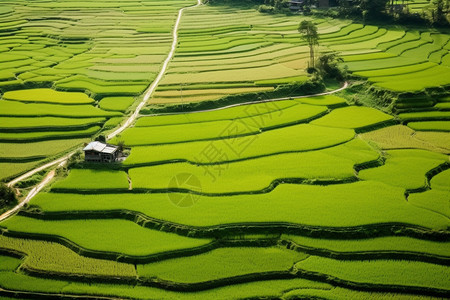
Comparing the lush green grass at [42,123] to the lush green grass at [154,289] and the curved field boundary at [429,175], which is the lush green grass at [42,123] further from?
the curved field boundary at [429,175]

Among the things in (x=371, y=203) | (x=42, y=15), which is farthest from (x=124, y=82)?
(x=42, y=15)

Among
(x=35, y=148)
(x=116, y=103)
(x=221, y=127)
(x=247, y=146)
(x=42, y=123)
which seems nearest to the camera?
(x=247, y=146)

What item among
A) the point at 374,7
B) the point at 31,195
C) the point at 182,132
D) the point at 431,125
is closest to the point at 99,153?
the point at 31,195

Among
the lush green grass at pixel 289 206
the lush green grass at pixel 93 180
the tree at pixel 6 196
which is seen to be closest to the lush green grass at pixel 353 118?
the lush green grass at pixel 289 206

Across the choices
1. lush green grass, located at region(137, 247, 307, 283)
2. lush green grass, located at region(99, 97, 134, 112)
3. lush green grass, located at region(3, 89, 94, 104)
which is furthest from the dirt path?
lush green grass, located at region(3, 89, 94, 104)

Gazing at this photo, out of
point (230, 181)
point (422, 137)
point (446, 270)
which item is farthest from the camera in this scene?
point (422, 137)

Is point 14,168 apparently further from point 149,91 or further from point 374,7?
point 374,7

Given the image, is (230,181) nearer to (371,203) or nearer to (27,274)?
(371,203)

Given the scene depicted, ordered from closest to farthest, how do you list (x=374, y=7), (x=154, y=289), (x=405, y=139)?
(x=154, y=289), (x=405, y=139), (x=374, y=7)
